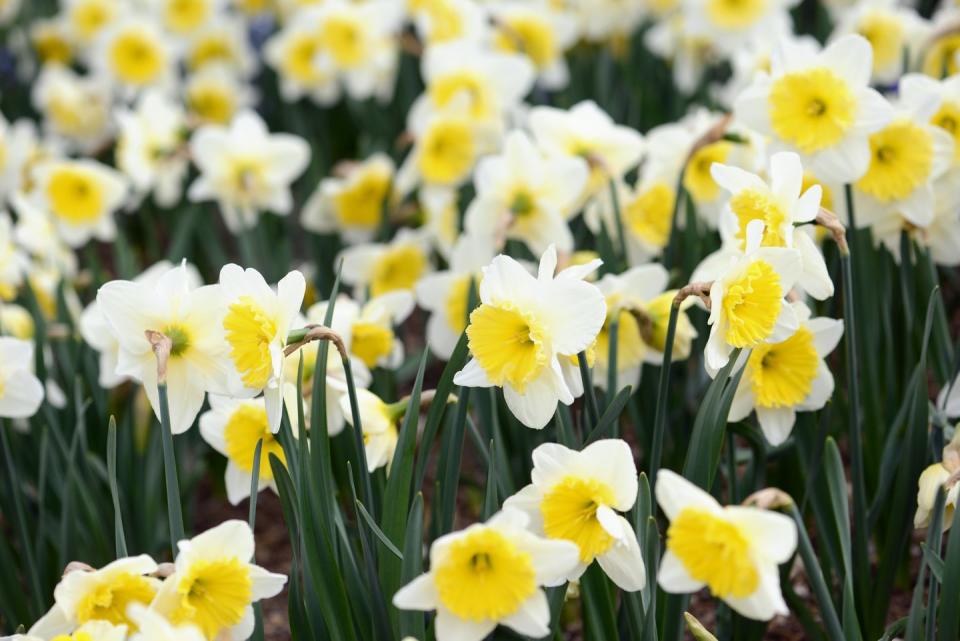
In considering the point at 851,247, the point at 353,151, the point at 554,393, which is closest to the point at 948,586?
the point at 554,393

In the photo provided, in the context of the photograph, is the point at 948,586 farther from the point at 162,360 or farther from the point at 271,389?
the point at 162,360

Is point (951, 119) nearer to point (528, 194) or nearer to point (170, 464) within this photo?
point (528, 194)

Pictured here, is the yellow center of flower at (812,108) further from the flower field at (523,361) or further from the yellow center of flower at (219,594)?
the yellow center of flower at (219,594)

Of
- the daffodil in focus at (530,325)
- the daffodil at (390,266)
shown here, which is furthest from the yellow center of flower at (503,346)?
the daffodil at (390,266)

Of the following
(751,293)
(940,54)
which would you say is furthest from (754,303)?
(940,54)

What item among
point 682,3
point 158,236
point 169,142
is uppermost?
point 682,3

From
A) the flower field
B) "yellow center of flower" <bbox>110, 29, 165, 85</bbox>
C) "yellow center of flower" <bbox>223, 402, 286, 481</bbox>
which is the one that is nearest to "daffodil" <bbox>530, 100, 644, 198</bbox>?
the flower field

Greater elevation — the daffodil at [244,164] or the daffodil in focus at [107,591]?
the daffodil at [244,164]
